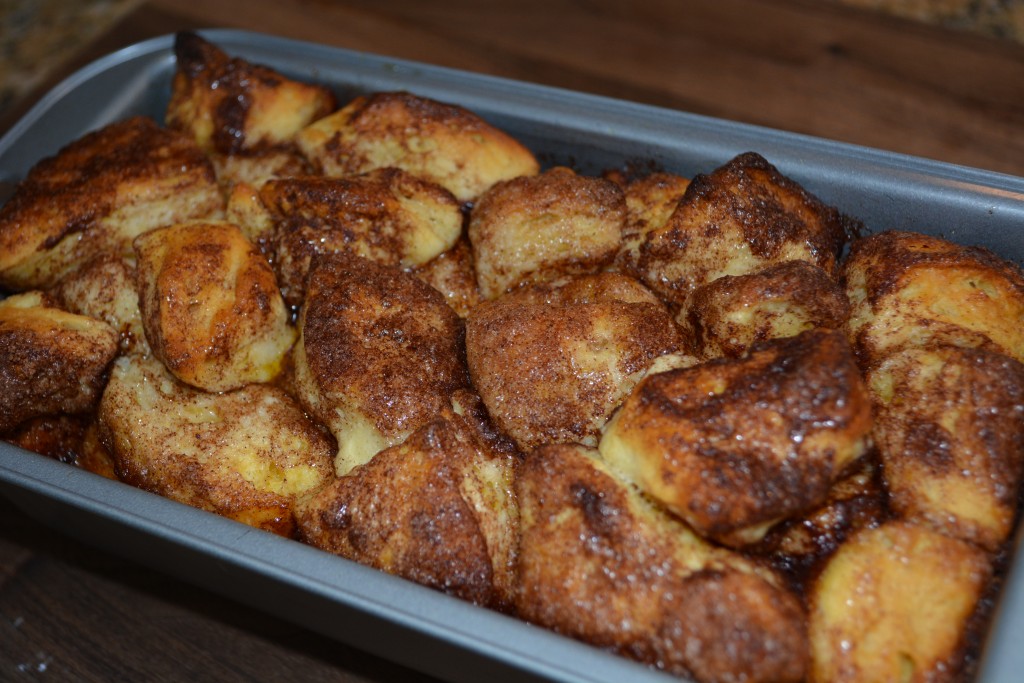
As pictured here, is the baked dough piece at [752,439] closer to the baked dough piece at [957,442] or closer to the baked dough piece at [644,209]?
the baked dough piece at [957,442]

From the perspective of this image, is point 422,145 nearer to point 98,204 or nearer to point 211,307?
point 211,307

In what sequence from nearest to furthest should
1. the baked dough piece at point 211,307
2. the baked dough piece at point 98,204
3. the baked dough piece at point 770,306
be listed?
the baked dough piece at point 770,306, the baked dough piece at point 211,307, the baked dough piece at point 98,204

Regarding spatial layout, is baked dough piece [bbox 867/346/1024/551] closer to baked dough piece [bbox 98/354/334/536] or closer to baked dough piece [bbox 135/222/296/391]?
baked dough piece [bbox 98/354/334/536]

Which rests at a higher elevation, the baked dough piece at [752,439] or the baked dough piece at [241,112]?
the baked dough piece at [241,112]

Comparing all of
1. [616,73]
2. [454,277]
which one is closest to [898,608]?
[454,277]

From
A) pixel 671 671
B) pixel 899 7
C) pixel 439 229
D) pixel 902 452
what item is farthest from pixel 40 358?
pixel 899 7

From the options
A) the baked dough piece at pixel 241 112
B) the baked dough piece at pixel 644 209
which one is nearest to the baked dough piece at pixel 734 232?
the baked dough piece at pixel 644 209

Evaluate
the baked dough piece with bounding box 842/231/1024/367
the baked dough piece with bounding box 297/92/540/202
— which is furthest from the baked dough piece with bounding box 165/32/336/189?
the baked dough piece with bounding box 842/231/1024/367
